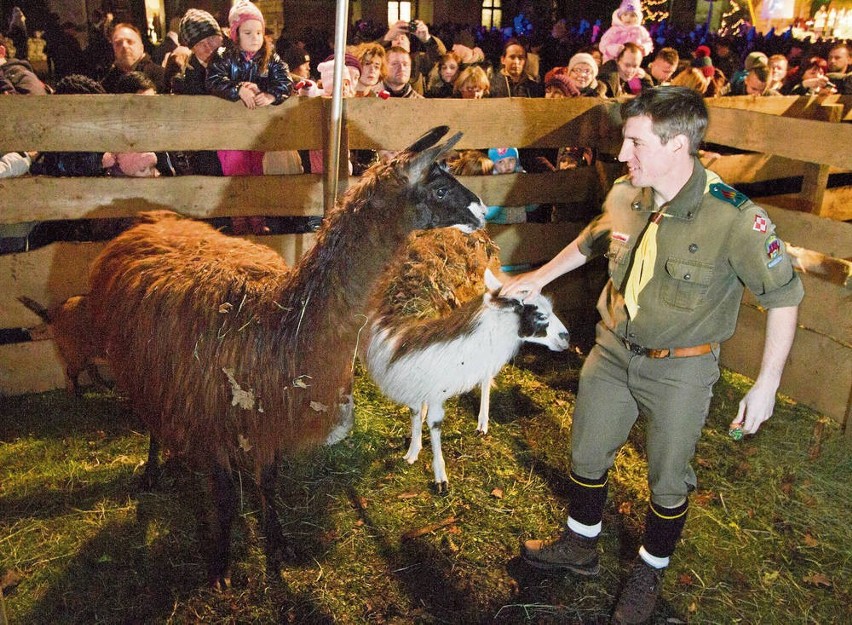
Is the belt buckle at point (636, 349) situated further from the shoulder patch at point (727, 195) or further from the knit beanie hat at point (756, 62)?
the knit beanie hat at point (756, 62)

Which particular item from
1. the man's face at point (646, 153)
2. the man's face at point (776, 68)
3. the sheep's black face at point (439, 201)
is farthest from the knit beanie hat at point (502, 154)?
the man's face at point (776, 68)

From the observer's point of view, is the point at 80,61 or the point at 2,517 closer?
the point at 2,517

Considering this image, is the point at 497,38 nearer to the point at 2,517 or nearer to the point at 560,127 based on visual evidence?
the point at 560,127

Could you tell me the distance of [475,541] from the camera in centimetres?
390

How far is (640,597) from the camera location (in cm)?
331

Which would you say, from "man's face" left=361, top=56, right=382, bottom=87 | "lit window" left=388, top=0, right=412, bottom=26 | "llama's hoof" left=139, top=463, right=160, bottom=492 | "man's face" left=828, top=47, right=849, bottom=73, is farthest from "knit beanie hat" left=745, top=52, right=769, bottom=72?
→ "lit window" left=388, top=0, right=412, bottom=26

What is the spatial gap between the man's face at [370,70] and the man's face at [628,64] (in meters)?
3.26

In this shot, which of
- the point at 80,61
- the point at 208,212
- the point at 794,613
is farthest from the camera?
the point at 80,61

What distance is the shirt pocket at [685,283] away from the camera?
9.22 ft

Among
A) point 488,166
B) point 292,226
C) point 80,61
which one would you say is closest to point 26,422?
point 292,226

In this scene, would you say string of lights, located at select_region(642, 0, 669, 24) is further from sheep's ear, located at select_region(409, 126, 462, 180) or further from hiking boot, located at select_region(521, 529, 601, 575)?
hiking boot, located at select_region(521, 529, 601, 575)

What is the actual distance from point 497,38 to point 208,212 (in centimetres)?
1157

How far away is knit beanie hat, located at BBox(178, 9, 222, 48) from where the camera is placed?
18.5ft

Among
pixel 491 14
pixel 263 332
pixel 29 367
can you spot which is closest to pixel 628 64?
pixel 263 332
